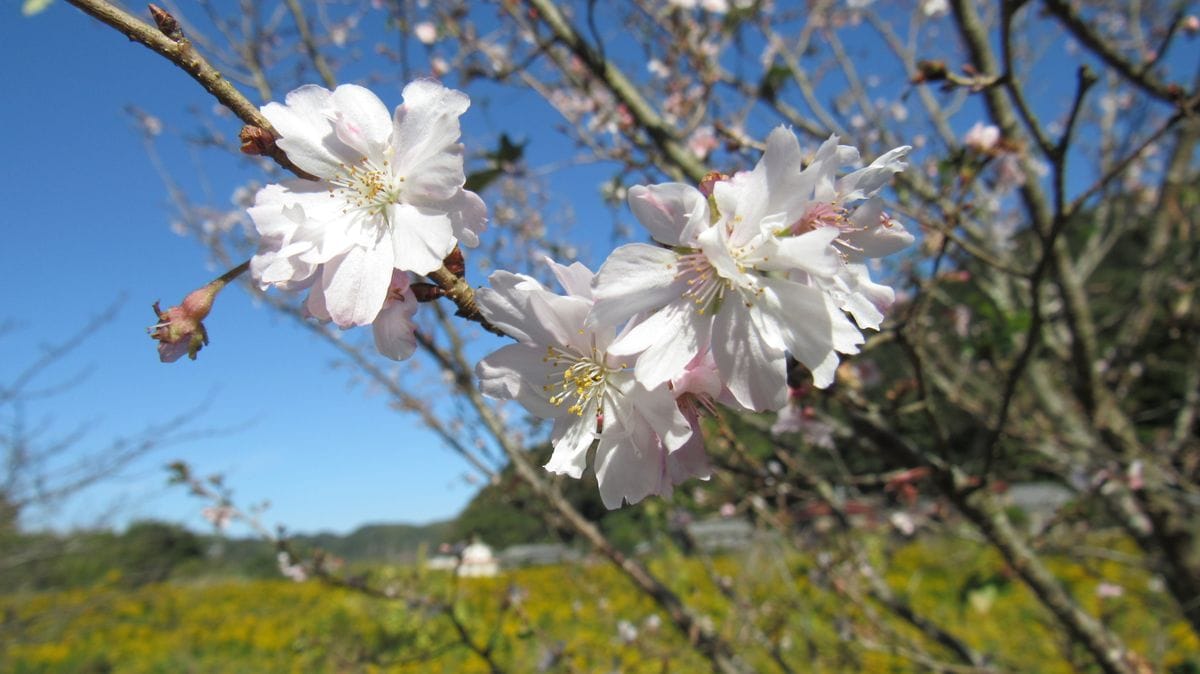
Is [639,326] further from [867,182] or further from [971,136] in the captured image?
[971,136]

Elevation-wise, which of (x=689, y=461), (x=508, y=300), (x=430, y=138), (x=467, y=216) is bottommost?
(x=689, y=461)

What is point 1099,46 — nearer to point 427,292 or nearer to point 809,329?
point 809,329

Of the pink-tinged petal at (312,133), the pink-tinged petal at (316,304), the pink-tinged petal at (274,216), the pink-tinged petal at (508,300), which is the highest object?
the pink-tinged petal at (312,133)

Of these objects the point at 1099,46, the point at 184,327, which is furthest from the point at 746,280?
the point at 1099,46

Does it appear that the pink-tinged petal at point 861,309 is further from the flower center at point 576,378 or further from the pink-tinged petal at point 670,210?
the flower center at point 576,378

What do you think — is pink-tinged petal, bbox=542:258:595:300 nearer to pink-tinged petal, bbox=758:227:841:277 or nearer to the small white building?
pink-tinged petal, bbox=758:227:841:277

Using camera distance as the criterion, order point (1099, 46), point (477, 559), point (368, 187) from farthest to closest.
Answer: point (477, 559) → point (1099, 46) → point (368, 187)

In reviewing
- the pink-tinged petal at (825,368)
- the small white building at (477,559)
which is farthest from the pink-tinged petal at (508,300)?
the small white building at (477,559)

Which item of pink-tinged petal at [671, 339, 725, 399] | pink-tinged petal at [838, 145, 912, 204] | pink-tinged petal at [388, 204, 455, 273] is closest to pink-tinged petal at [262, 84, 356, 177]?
pink-tinged petal at [388, 204, 455, 273]
